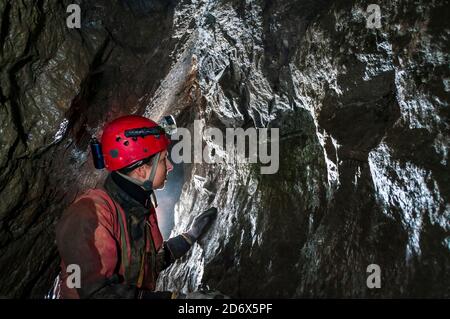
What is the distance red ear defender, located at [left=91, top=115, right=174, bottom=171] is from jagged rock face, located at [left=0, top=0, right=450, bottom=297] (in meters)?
0.56

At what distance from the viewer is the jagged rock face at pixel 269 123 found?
1.88m

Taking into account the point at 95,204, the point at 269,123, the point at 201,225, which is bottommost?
the point at 201,225

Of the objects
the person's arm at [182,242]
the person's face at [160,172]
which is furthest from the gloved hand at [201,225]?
the person's face at [160,172]

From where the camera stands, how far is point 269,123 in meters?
3.34

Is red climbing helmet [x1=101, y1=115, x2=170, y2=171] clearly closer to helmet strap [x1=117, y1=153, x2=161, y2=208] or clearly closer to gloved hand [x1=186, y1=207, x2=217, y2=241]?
helmet strap [x1=117, y1=153, x2=161, y2=208]

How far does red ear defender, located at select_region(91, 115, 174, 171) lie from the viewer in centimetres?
306

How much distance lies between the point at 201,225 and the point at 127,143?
1448 mm

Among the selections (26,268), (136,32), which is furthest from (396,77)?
(26,268)

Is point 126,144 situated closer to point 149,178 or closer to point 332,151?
point 149,178

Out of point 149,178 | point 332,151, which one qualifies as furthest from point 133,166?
point 332,151

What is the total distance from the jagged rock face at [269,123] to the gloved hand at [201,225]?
0.47 feet

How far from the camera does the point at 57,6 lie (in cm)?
298

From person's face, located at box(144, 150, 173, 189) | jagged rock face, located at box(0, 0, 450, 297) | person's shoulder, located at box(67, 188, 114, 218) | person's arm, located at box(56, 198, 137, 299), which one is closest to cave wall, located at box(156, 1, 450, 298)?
jagged rock face, located at box(0, 0, 450, 297)
